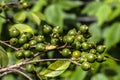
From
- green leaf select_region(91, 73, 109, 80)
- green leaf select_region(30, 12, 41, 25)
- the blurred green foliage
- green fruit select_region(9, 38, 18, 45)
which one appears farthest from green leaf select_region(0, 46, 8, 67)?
the blurred green foliage

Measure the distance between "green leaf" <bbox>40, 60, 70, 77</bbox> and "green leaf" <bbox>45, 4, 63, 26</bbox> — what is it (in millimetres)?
1344

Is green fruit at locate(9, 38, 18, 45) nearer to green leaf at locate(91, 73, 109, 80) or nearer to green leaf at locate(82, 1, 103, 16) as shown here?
green leaf at locate(91, 73, 109, 80)

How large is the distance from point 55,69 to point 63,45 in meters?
0.09

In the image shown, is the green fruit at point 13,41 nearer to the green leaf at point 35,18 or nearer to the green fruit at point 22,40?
the green fruit at point 22,40

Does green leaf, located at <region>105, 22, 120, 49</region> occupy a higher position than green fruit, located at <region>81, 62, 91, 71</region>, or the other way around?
green fruit, located at <region>81, 62, 91, 71</region>

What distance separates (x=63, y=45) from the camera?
4.71ft

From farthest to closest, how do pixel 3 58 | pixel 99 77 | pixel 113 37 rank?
1. pixel 113 37
2. pixel 99 77
3. pixel 3 58

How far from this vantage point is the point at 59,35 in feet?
4.82

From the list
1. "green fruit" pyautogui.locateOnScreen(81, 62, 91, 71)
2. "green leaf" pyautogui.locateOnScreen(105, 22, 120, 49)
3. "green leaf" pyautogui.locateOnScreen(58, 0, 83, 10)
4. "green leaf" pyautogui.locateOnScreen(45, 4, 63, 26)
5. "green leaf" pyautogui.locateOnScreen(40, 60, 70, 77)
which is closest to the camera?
"green fruit" pyautogui.locateOnScreen(81, 62, 91, 71)

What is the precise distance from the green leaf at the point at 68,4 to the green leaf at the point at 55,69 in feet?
4.91

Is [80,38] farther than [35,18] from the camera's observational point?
No

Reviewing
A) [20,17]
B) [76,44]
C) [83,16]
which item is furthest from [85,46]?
[83,16]

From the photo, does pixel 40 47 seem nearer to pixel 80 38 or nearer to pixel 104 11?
pixel 80 38

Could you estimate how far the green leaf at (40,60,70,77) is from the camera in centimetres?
142
